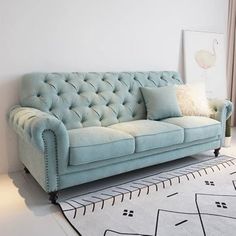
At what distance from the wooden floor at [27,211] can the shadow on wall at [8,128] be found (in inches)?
7.3

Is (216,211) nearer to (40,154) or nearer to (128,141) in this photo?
(128,141)

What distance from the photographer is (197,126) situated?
2725 mm

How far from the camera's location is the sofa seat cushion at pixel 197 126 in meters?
2.66

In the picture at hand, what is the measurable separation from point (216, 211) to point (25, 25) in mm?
2231

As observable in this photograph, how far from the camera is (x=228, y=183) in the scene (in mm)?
2373

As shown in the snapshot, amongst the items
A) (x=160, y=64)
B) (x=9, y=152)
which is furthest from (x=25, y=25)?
(x=160, y=64)

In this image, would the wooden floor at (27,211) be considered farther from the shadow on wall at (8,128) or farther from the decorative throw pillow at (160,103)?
the decorative throw pillow at (160,103)

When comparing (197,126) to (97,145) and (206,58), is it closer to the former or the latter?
(97,145)

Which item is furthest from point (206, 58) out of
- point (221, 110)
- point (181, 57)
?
point (221, 110)

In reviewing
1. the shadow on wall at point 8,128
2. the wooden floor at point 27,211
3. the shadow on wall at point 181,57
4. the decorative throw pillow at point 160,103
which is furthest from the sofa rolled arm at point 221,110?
the shadow on wall at point 8,128

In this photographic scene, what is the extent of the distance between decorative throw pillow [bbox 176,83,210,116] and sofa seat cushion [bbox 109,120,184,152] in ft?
1.71

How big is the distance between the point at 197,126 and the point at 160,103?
A: 439mm

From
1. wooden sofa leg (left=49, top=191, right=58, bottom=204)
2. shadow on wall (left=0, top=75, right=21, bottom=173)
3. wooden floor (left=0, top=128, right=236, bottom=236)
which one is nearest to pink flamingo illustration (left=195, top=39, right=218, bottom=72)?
shadow on wall (left=0, top=75, right=21, bottom=173)

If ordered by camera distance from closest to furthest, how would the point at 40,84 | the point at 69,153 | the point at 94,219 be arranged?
the point at 94,219 < the point at 69,153 < the point at 40,84
